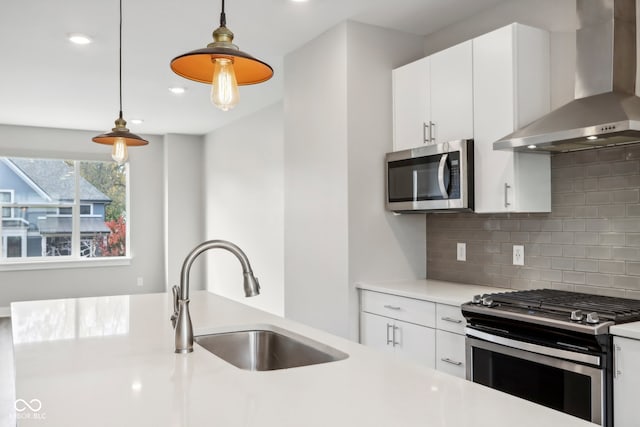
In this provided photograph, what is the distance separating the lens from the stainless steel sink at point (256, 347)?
2.07 metres

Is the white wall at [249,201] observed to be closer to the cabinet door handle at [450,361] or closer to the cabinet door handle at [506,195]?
the cabinet door handle at [450,361]

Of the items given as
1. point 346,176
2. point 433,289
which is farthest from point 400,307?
point 346,176

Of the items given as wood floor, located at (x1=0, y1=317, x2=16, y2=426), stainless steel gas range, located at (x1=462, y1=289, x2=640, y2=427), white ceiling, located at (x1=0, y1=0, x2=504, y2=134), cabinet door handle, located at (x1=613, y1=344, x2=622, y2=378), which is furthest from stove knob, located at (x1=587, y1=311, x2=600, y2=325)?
wood floor, located at (x1=0, y1=317, x2=16, y2=426)

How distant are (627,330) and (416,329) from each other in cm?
124

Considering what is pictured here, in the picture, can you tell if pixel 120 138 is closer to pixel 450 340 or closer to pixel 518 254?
pixel 450 340

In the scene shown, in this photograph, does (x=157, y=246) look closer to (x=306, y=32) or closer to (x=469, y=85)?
(x=306, y=32)

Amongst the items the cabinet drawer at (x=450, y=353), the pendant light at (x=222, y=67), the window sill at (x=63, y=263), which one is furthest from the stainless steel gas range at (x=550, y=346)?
the window sill at (x=63, y=263)

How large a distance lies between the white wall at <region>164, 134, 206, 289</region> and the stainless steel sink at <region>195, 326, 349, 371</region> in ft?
19.5

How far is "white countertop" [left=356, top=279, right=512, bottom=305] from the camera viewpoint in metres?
2.94

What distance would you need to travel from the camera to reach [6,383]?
4.16m

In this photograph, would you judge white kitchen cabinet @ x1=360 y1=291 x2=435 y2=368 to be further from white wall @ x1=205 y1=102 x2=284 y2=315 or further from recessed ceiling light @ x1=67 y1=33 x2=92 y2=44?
recessed ceiling light @ x1=67 y1=33 x2=92 y2=44

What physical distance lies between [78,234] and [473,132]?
6354 mm

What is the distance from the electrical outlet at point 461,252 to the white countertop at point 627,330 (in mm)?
1458

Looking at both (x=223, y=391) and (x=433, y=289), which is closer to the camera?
(x=223, y=391)
